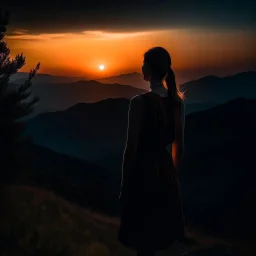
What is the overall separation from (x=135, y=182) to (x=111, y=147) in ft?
71.5

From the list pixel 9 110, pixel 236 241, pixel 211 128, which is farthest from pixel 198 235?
pixel 211 128

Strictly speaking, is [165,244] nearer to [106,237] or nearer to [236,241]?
[106,237]

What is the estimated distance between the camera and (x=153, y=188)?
3188 millimetres

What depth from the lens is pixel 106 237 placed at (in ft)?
19.0

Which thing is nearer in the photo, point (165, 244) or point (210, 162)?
point (165, 244)

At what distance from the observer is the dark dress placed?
121 inches

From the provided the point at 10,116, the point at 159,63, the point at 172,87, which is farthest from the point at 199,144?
the point at 159,63

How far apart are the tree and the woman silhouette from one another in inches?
142

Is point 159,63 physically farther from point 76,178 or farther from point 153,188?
point 76,178

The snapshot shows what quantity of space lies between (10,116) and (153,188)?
4.02 metres

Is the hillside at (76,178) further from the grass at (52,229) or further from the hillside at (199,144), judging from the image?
the hillside at (199,144)

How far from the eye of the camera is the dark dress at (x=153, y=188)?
3.07 metres

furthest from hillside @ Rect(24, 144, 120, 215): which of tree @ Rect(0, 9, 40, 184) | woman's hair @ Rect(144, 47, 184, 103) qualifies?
woman's hair @ Rect(144, 47, 184, 103)

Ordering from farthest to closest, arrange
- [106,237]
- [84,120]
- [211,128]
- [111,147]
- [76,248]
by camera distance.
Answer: [211,128] → [84,120] → [111,147] → [106,237] → [76,248]
